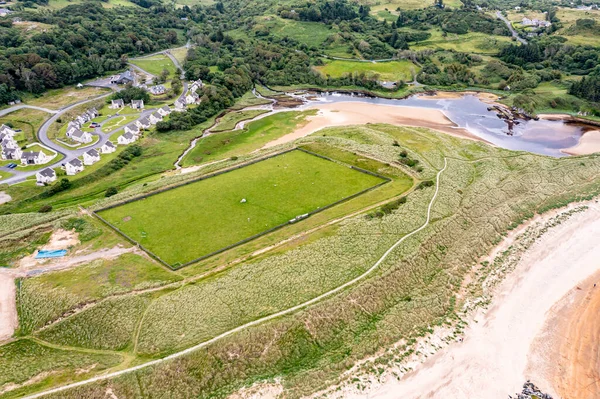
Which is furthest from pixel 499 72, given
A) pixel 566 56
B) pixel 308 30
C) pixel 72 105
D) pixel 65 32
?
pixel 65 32

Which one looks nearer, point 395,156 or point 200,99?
point 395,156

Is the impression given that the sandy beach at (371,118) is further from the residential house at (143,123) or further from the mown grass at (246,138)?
the residential house at (143,123)

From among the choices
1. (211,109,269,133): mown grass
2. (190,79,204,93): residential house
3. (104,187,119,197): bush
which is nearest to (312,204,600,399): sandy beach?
(104,187,119,197): bush

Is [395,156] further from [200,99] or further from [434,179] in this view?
[200,99]

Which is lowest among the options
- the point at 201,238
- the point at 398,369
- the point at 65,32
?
the point at 398,369

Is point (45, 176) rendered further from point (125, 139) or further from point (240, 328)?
point (240, 328)

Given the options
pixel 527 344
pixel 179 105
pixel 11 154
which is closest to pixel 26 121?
pixel 11 154
